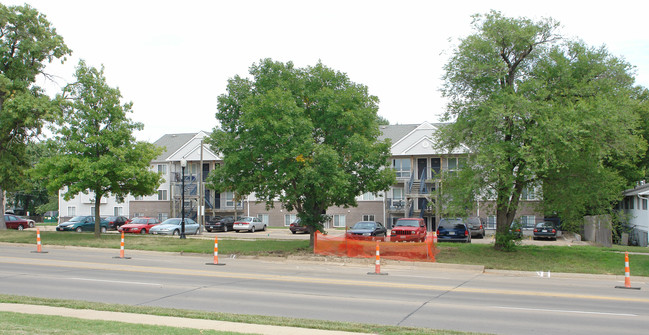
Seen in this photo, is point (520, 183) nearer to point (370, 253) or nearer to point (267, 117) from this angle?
point (370, 253)

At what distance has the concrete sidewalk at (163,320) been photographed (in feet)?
29.2

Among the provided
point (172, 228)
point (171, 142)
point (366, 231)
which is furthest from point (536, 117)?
point (171, 142)

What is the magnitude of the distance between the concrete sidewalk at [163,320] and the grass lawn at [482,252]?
550 inches

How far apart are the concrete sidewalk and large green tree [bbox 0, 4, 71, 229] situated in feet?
85.8

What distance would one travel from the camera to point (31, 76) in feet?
120

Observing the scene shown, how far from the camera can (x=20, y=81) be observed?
3544 cm

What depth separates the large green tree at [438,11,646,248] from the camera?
66.2 feet

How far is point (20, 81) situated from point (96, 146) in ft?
33.2

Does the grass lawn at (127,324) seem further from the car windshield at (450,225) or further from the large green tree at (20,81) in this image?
the large green tree at (20,81)

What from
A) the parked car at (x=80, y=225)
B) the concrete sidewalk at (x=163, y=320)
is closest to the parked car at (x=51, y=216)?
the parked car at (x=80, y=225)

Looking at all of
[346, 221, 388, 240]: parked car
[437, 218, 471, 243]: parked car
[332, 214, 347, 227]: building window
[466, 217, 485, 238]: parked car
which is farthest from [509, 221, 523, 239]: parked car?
[332, 214, 347, 227]: building window

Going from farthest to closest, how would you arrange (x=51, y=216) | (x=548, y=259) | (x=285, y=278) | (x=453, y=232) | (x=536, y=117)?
(x=51, y=216), (x=453, y=232), (x=548, y=259), (x=536, y=117), (x=285, y=278)

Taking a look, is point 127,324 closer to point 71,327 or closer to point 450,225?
point 71,327

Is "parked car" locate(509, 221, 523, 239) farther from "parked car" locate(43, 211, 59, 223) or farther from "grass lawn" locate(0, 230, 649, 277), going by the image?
"parked car" locate(43, 211, 59, 223)
